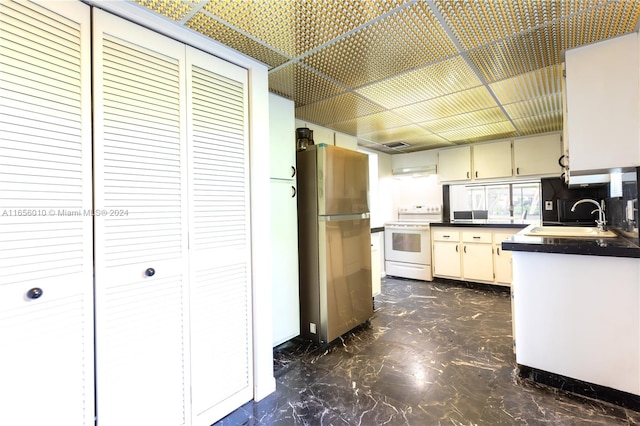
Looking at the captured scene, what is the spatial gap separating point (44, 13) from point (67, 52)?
135 mm

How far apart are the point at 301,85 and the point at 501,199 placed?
3.70 meters

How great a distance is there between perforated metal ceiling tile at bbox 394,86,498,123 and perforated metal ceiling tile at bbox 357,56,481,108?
128 mm

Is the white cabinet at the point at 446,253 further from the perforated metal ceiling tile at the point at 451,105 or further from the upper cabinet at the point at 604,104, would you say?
the upper cabinet at the point at 604,104

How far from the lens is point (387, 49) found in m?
1.84

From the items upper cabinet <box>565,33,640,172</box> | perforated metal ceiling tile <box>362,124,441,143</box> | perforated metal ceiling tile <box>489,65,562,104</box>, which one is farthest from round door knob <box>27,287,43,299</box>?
perforated metal ceiling tile <box>362,124,441,143</box>

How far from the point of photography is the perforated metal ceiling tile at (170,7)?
4.45 feet

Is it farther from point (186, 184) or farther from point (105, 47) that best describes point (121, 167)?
point (105, 47)

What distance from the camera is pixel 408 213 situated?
527cm

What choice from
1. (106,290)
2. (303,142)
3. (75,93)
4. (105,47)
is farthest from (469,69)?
(106,290)

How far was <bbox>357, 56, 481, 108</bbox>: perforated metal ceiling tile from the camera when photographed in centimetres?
212

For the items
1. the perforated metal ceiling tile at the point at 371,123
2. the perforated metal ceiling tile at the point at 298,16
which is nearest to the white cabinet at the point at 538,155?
the perforated metal ceiling tile at the point at 371,123

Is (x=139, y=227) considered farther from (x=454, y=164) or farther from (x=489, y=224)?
(x=454, y=164)

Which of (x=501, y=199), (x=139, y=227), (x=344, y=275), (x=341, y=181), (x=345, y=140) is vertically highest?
(x=345, y=140)

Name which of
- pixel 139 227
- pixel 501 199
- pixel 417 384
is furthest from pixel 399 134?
pixel 139 227
